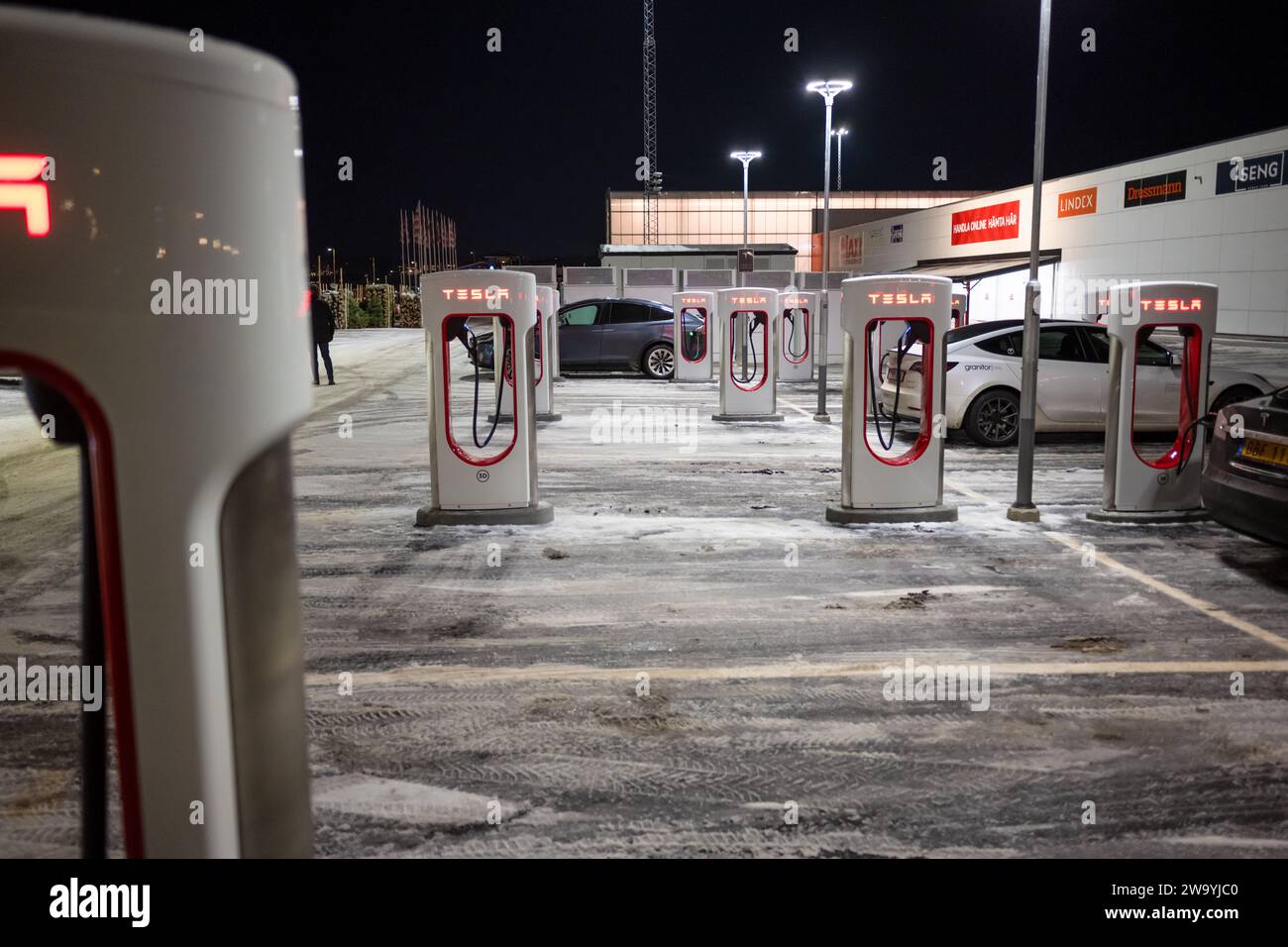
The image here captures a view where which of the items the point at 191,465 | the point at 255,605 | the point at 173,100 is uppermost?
the point at 173,100

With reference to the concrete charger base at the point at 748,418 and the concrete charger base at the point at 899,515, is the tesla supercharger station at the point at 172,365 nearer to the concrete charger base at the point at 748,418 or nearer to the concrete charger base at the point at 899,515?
the concrete charger base at the point at 899,515

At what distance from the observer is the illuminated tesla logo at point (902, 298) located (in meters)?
8.54

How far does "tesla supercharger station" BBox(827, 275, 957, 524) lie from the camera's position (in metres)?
8.57

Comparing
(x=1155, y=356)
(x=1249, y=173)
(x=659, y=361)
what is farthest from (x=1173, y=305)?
(x=1249, y=173)

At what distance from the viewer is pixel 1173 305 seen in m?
8.81

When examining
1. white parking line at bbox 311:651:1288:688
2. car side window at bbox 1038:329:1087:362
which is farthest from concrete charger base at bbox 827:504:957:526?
car side window at bbox 1038:329:1087:362

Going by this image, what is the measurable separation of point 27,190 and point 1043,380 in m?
12.5

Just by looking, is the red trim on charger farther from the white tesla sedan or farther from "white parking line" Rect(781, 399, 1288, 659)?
the white tesla sedan

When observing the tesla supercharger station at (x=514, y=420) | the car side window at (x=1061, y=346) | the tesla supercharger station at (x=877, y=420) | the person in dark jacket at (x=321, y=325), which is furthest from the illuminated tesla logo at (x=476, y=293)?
the person in dark jacket at (x=321, y=325)

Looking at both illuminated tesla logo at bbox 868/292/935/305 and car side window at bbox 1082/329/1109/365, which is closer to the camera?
illuminated tesla logo at bbox 868/292/935/305

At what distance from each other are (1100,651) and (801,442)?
8.07m

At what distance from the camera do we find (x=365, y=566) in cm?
739
